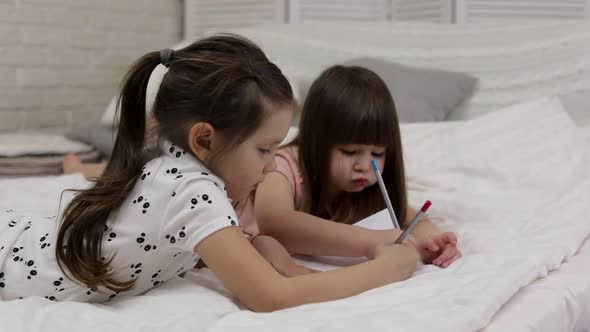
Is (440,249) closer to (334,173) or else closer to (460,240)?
(460,240)

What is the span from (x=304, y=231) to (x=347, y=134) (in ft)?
0.67

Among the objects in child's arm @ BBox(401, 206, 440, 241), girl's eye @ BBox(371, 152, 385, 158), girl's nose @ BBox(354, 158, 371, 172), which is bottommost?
child's arm @ BBox(401, 206, 440, 241)

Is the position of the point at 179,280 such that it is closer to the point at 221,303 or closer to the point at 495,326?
the point at 221,303

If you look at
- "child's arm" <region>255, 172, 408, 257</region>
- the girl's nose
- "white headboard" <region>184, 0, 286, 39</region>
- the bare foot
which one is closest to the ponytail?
"child's arm" <region>255, 172, 408, 257</region>

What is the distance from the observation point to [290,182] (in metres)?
1.42

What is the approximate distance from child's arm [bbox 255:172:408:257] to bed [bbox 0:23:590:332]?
3 cm

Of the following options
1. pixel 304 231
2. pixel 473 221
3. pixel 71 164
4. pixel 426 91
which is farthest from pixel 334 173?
pixel 71 164

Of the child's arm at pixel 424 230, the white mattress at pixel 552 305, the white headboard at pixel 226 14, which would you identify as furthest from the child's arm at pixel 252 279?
the white headboard at pixel 226 14

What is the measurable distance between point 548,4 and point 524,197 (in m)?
1.31

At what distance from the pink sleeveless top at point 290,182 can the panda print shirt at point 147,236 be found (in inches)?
13.3

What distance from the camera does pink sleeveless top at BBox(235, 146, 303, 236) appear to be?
1395mm

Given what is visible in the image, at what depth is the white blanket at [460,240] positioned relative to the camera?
838mm

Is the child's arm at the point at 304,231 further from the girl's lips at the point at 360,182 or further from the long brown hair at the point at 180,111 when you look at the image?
the long brown hair at the point at 180,111

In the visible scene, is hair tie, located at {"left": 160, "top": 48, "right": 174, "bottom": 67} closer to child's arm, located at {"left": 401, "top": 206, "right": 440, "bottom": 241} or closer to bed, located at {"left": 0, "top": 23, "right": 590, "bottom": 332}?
bed, located at {"left": 0, "top": 23, "right": 590, "bottom": 332}
